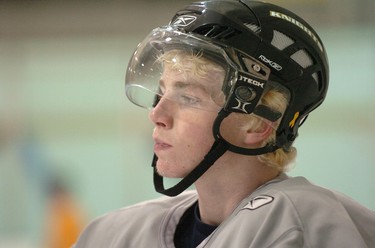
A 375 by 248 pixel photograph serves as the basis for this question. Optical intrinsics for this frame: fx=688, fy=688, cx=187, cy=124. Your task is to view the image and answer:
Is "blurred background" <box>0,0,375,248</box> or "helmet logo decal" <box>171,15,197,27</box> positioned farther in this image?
"blurred background" <box>0,0,375,248</box>

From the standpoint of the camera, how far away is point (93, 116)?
4461 mm

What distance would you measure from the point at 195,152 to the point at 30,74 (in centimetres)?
328

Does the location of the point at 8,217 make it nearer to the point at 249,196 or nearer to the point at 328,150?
the point at 328,150

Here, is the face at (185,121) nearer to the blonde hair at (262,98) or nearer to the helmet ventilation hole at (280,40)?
the blonde hair at (262,98)

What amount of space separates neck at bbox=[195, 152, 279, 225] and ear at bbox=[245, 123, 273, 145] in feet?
0.11

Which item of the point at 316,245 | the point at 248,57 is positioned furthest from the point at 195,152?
the point at 316,245

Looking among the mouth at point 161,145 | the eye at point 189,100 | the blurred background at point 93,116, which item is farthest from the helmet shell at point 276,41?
the blurred background at point 93,116

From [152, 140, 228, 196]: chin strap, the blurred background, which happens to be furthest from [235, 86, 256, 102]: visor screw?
the blurred background

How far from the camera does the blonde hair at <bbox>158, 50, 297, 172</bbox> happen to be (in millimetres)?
1439

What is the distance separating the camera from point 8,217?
4285mm

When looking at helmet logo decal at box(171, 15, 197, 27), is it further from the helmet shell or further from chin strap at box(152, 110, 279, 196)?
chin strap at box(152, 110, 279, 196)

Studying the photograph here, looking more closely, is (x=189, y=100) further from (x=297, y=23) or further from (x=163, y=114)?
(x=297, y=23)

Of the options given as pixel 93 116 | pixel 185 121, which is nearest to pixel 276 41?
pixel 185 121

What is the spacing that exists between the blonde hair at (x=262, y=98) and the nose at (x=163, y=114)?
8 centimetres
